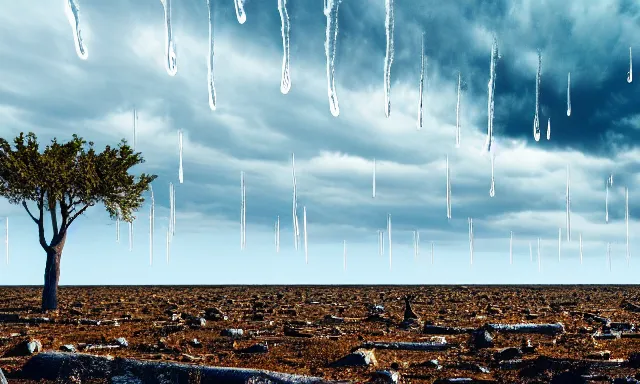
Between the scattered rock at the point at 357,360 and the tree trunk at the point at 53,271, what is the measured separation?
1074 inches

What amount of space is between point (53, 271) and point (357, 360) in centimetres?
2842

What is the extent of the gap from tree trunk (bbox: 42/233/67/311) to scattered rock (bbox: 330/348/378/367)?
27269 mm

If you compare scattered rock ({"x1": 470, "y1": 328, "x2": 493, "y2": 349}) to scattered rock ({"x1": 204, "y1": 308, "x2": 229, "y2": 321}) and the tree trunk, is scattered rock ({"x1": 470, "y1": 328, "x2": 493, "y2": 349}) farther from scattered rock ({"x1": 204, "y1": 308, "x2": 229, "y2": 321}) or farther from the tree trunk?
the tree trunk

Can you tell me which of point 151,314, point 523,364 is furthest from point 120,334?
point 523,364

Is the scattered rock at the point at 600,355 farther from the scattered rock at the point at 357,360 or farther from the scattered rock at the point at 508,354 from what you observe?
the scattered rock at the point at 357,360

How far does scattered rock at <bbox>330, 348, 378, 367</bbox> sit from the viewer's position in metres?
16.8

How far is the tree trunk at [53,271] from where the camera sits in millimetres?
39344

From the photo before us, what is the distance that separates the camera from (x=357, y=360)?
16.9 meters

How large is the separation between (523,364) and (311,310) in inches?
856

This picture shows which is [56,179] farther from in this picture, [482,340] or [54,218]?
Answer: [482,340]

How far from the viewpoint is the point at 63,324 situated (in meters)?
28.9

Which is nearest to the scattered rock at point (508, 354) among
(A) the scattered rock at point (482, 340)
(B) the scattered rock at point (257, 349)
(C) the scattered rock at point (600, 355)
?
(A) the scattered rock at point (482, 340)

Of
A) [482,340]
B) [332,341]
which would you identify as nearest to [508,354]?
[482,340]

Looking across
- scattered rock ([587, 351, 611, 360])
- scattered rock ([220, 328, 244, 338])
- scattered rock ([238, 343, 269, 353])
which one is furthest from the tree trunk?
scattered rock ([587, 351, 611, 360])
